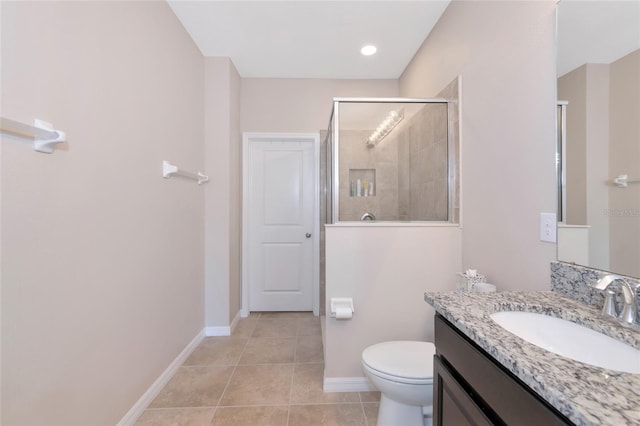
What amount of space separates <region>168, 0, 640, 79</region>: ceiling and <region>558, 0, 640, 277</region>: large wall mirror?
1.20 metres

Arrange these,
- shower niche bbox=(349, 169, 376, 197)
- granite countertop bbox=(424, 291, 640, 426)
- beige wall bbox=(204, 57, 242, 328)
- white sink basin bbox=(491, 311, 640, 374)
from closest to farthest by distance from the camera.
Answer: granite countertop bbox=(424, 291, 640, 426)
white sink basin bbox=(491, 311, 640, 374)
shower niche bbox=(349, 169, 376, 197)
beige wall bbox=(204, 57, 242, 328)

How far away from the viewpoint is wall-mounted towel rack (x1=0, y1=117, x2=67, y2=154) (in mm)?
862

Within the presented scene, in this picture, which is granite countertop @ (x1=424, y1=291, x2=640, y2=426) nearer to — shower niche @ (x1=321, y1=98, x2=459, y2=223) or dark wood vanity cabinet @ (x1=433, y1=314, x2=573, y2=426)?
dark wood vanity cabinet @ (x1=433, y1=314, x2=573, y2=426)

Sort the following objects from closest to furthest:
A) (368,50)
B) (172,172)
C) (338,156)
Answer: (172,172)
(338,156)
(368,50)

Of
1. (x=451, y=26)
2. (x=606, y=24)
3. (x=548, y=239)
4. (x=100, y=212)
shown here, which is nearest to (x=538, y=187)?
(x=548, y=239)

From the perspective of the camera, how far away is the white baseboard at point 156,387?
1469mm

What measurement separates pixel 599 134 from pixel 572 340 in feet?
2.24

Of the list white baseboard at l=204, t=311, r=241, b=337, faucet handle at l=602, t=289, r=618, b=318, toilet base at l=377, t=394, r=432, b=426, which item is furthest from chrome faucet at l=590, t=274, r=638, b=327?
white baseboard at l=204, t=311, r=241, b=337

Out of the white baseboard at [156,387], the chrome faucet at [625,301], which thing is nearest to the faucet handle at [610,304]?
the chrome faucet at [625,301]

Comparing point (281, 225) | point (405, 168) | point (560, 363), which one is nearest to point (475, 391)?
point (560, 363)

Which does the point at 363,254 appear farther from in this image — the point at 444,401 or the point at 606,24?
the point at 606,24

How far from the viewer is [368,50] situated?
2404mm

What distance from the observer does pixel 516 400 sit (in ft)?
1.88

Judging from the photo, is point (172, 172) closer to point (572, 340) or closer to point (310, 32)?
point (310, 32)
